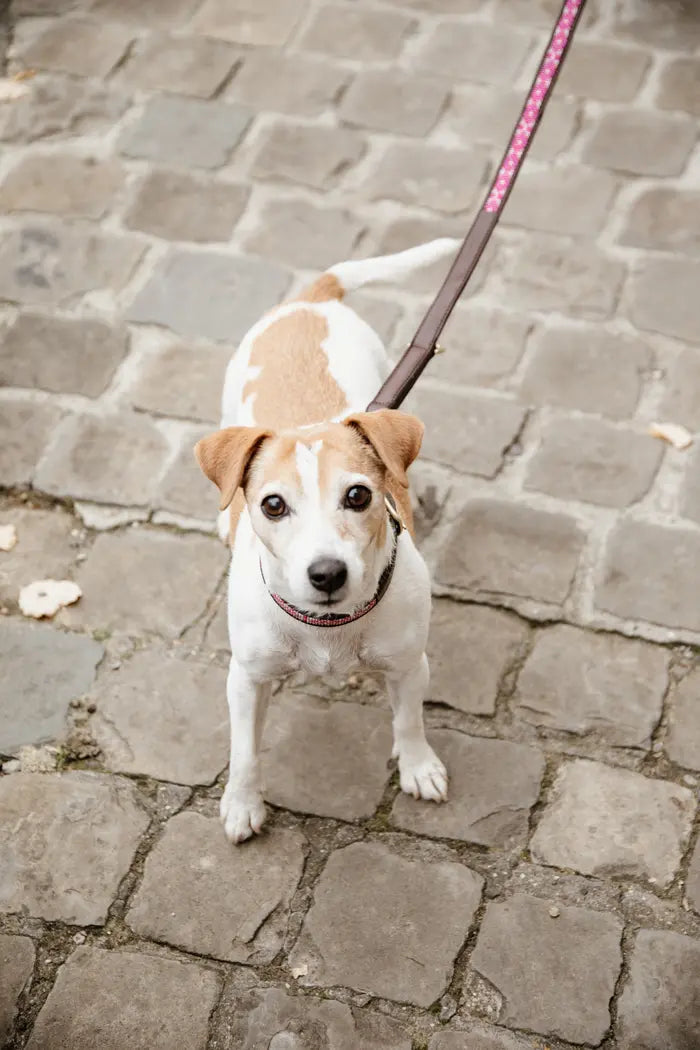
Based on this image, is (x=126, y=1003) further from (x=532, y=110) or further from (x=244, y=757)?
(x=532, y=110)

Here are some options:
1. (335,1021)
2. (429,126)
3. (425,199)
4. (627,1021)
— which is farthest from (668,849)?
(429,126)

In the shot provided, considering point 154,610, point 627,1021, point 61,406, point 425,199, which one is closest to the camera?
point 627,1021

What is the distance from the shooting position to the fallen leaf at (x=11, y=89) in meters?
6.13

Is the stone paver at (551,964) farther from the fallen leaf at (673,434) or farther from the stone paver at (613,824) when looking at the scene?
the fallen leaf at (673,434)

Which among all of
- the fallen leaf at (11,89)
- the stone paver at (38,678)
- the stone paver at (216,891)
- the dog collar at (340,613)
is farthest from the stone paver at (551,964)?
the fallen leaf at (11,89)

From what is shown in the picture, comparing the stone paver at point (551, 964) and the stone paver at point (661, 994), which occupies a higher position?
the stone paver at point (661, 994)

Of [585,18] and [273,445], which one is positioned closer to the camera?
[273,445]

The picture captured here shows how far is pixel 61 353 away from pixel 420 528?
1804mm

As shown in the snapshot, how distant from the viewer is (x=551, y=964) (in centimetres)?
316

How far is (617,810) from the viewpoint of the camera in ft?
11.5

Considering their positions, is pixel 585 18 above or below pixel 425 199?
above

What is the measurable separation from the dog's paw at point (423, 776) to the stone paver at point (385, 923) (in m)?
0.20

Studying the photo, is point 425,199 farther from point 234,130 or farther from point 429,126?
point 234,130

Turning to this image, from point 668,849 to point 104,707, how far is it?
183 centimetres
